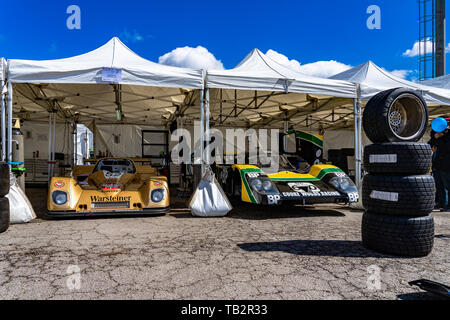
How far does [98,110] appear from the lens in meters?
11.4

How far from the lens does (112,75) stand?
226 inches

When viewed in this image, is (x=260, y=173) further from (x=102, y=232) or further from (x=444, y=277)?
(x=444, y=277)

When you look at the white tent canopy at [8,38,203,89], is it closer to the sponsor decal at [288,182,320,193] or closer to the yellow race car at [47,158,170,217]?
the yellow race car at [47,158,170,217]

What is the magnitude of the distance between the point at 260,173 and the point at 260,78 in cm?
209

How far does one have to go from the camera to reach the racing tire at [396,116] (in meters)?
3.46

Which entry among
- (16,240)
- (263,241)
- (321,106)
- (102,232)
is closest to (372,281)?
(263,241)

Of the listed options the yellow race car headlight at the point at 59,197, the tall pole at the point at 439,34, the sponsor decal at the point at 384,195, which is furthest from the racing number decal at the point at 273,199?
the tall pole at the point at 439,34

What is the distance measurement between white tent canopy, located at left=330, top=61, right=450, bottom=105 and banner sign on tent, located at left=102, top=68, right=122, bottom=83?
543 centimetres

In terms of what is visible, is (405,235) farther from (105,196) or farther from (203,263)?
(105,196)

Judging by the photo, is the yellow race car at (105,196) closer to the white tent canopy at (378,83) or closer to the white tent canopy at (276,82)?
the white tent canopy at (276,82)

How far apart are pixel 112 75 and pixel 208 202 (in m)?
3.01

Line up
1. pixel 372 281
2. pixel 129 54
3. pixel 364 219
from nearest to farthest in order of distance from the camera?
pixel 372 281 → pixel 364 219 → pixel 129 54

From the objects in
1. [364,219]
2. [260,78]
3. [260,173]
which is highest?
[260,78]

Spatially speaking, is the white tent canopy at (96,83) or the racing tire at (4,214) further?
the white tent canopy at (96,83)
